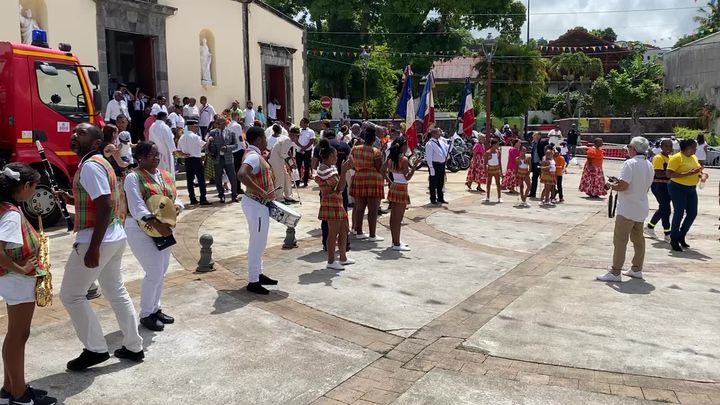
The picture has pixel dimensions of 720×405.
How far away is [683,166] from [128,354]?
807cm

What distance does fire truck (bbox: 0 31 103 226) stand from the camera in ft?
30.3

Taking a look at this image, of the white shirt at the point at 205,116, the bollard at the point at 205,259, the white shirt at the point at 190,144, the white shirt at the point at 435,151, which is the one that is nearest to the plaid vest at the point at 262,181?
the bollard at the point at 205,259

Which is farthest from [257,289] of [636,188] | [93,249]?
[636,188]

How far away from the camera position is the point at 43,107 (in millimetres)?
9562

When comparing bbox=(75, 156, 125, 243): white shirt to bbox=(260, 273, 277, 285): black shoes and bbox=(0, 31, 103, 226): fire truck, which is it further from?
bbox=(0, 31, 103, 226): fire truck

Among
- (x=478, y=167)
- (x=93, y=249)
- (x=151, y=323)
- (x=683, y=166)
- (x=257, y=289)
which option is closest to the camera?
(x=93, y=249)

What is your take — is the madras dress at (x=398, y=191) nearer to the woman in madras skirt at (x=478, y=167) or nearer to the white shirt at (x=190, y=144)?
the white shirt at (x=190, y=144)

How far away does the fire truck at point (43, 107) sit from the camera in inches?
364

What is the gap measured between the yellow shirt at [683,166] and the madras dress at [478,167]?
265 inches

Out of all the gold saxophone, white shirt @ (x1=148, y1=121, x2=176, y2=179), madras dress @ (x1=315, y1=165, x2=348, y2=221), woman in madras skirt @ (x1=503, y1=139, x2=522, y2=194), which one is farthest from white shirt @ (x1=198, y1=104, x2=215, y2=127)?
the gold saxophone

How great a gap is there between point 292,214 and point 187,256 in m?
2.35

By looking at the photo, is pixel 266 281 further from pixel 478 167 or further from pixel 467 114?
pixel 467 114

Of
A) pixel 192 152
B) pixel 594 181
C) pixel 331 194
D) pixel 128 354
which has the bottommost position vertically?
pixel 128 354

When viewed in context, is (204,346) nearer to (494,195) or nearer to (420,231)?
(420,231)
